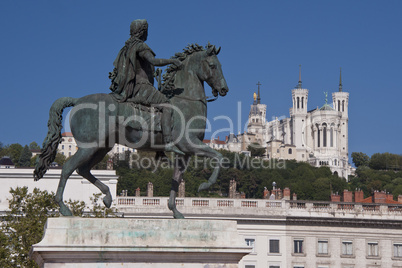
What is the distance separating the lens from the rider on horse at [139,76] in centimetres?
1589

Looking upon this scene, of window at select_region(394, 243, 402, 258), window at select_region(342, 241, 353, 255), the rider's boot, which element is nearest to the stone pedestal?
the rider's boot

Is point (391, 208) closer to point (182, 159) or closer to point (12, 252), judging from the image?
point (12, 252)

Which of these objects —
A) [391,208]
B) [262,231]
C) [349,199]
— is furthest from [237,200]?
[349,199]

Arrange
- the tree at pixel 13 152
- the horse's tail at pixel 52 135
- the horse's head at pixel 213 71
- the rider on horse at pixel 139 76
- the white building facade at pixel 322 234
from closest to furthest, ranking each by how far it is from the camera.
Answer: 1. the rider on horse at pixel 139 76
2. the horse's tail at pixel 52 135
3. the horse's head at pixel 213 71
4. the white building facade at pixel 322 234
5. the tree at pixel 13 152

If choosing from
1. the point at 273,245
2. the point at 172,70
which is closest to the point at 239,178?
the point at 273,245

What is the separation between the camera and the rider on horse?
1589 cm

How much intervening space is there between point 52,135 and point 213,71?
119 inches

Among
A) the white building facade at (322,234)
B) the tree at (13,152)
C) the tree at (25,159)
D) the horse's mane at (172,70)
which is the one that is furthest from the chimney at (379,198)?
the tree at (13,152)

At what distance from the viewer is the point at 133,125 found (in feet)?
51.9

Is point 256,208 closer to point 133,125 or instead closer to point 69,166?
point 133,125

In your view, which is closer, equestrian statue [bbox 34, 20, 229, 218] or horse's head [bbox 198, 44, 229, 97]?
equestrian statue [bbox 34, 20, 229, 218]

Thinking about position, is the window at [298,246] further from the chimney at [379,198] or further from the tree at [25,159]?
the tree at [25,159]

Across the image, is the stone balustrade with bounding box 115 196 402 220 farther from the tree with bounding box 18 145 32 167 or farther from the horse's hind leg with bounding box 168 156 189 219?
the tree with bounding box 18 145 32 167

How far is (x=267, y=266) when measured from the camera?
203 feet
